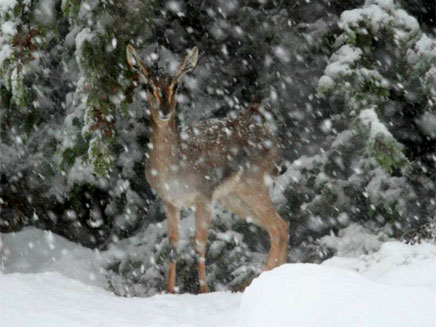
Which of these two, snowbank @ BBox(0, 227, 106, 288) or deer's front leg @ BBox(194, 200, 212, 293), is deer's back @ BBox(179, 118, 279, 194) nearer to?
deer's front leg @ BBox(194, 200, 212, 293)

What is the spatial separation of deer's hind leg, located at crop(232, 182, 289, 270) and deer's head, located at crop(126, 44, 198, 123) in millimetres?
1625

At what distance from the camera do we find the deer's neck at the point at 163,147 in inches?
327

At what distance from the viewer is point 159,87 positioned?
304 inches

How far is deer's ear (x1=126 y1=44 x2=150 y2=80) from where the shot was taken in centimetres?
756

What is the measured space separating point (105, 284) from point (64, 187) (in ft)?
5.54

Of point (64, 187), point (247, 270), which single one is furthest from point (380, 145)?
point (64, 187)

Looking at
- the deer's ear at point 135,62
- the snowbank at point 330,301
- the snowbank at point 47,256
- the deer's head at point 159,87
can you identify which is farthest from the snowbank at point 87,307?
the snowbank at point 47,256

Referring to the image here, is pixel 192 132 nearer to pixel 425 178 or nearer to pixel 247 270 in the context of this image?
pixel 247 270

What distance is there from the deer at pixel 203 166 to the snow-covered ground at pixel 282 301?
5.05 feet

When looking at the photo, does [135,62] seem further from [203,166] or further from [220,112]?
[220,112]

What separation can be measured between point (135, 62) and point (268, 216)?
2568mm

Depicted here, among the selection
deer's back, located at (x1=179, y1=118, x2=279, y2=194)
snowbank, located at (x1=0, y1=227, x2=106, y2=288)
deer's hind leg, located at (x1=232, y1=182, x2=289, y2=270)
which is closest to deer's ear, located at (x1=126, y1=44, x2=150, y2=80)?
deer's back, located at (x1=179, y1=118, x2=279, y2=194)

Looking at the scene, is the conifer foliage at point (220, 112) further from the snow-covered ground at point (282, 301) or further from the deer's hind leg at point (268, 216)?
the snow-covered ground at point (282, 301)

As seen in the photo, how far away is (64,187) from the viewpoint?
10.4 meters
